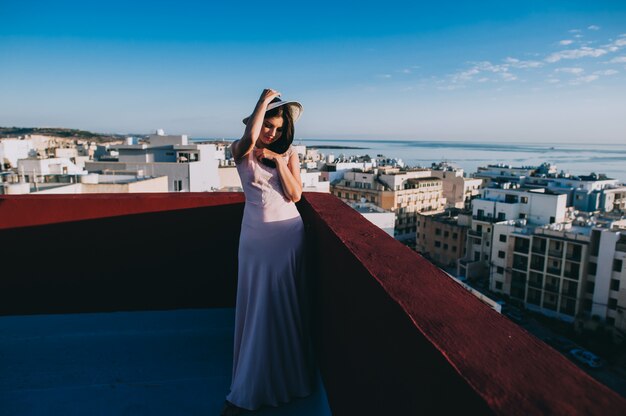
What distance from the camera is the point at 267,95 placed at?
1.95 metres

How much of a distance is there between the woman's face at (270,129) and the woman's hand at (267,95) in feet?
0.41

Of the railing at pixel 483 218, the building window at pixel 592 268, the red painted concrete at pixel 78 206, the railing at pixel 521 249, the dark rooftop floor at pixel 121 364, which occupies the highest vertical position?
the red painted concrete at pixel 78 206

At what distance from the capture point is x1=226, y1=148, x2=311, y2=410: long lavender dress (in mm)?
2025

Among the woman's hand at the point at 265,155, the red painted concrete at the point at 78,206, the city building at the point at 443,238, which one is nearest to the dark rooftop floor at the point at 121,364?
the red painted concrete at the point at 78,206

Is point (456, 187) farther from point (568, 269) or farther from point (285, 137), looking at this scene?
point (285, 137)

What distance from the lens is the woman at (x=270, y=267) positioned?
2021 millimetres

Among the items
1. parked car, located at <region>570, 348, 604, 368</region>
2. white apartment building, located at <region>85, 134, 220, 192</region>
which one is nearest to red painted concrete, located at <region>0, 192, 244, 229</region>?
white apartment building, located at <region>85, 134, 220, 192</region>

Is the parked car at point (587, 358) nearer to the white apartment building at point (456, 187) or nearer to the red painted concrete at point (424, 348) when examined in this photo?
the red painted concrete at point (424, 348)

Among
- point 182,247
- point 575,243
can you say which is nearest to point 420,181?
point 575,243

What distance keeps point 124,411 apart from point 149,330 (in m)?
0.89

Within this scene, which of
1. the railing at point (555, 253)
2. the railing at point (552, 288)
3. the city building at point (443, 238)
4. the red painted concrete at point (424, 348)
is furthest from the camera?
the city building at point (443, 238)

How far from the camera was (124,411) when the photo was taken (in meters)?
2.16

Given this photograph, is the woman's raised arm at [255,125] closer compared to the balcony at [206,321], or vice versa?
the balcony at [206,321]

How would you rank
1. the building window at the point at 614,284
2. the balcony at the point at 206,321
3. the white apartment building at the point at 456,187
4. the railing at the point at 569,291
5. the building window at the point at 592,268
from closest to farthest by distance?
the balcony at the point at 206,321
the building window at the point at 614,284
the building window at the point at 592,268
the railing at the point at 569,291
the white apartment building at the point at 456,187
